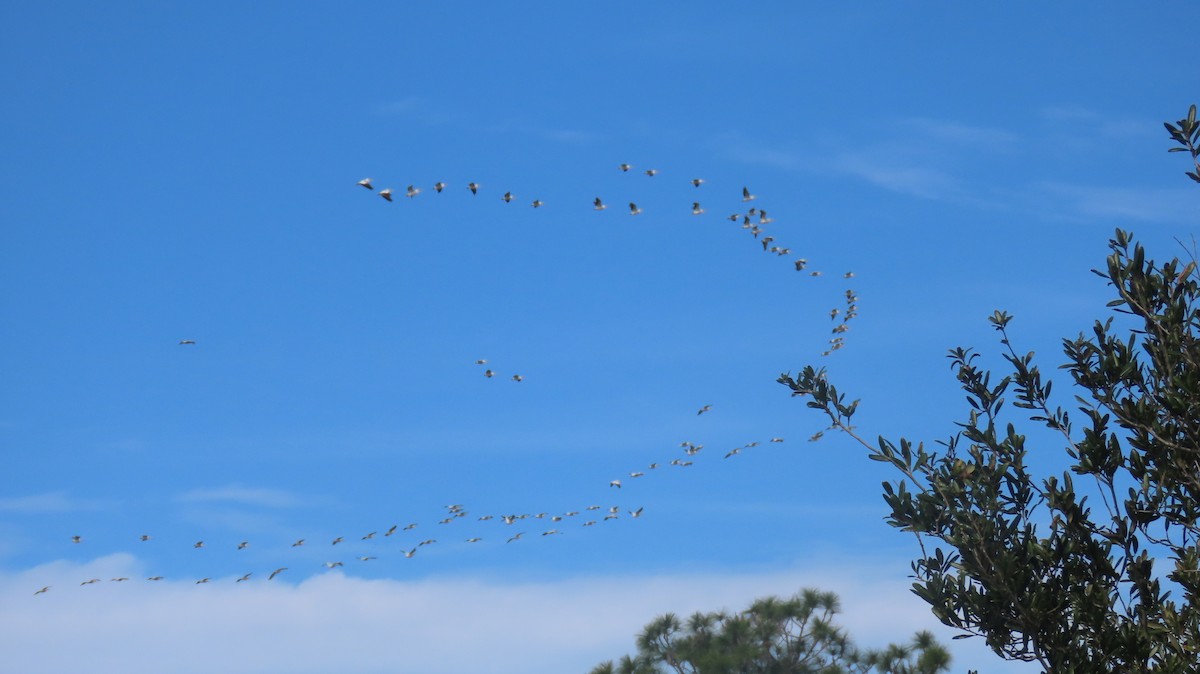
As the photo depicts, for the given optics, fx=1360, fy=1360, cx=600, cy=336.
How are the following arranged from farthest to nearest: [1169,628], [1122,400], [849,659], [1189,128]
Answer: [849,659], [1189,128], [1122,400], [1169,628]

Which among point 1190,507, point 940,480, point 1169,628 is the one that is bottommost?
point 1169,628

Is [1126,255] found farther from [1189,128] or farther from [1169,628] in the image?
[1169,628]

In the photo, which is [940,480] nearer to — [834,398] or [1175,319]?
[834,398]

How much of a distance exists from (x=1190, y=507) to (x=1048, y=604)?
4.89 ft

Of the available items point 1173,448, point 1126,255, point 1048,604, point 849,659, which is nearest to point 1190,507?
point 1173,448

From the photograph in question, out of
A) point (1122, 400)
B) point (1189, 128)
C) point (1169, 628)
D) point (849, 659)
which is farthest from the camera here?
point (849, 659)

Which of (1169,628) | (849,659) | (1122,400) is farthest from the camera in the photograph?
(849,659)

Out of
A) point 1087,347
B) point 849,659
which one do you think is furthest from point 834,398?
point 849,659

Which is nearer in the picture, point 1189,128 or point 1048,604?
point 1048,604

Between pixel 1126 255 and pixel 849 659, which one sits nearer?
pixel 1126 255

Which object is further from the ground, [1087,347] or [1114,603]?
[1087,347]

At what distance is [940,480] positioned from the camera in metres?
12.5

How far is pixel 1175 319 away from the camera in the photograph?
12219mm

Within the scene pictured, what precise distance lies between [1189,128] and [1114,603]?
4.56 metres
